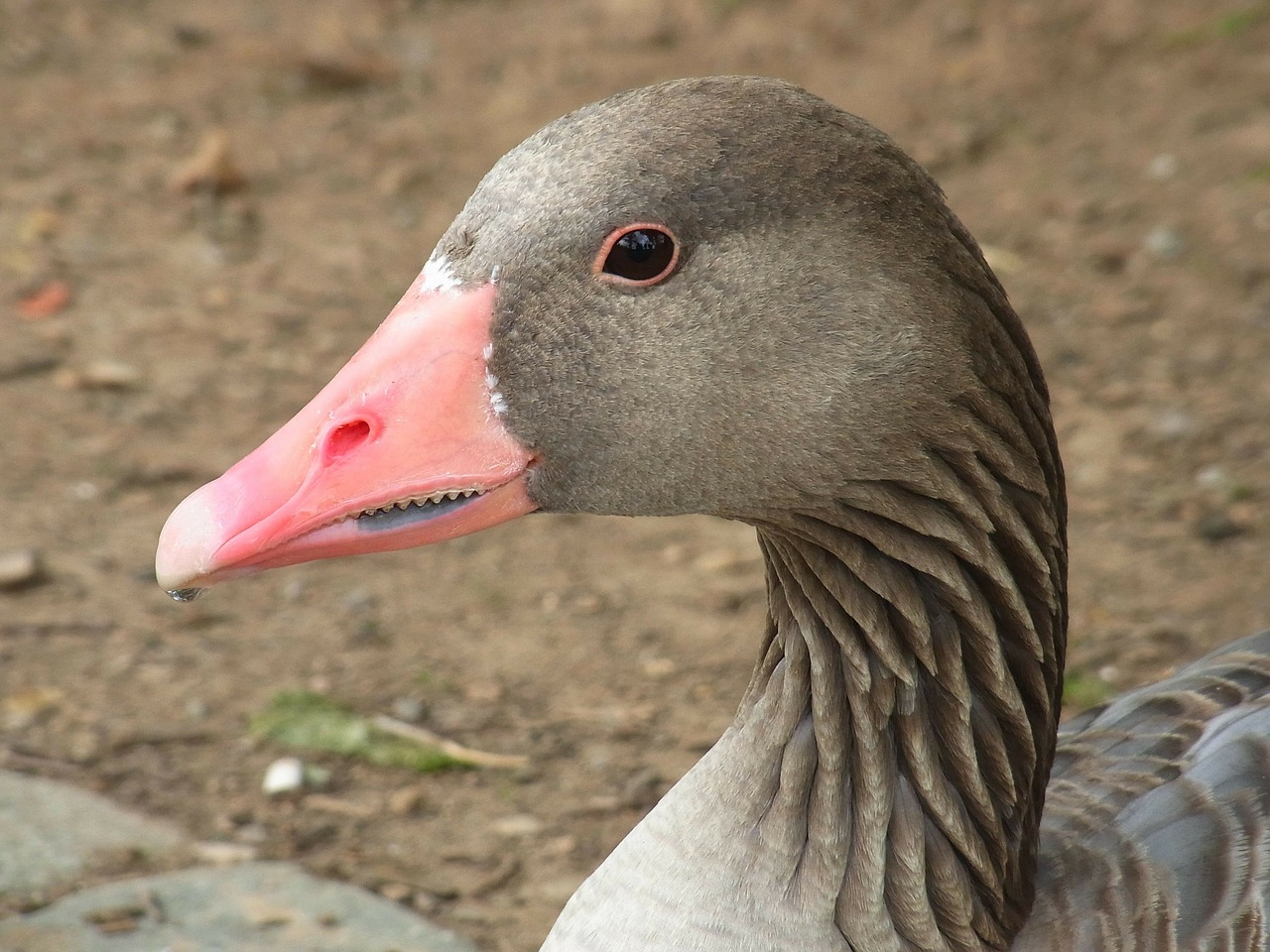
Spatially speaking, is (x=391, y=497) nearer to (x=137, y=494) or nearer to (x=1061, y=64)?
(x=137, y=494)

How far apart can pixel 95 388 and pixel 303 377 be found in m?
0.80

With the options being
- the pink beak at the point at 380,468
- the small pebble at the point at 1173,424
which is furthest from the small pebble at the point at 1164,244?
the pink beak at the point at 380,468

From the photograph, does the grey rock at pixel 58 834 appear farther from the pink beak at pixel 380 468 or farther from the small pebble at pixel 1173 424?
the small pebble at pixel 1173 424

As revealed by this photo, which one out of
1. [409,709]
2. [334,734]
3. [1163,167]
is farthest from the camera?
[1163,167]

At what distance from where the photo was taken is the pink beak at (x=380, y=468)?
8.18 ft

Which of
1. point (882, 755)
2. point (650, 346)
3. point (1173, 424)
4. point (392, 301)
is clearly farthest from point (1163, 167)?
point (650, 346)

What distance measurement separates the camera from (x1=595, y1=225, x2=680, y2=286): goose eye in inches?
102

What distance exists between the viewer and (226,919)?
3846 mm

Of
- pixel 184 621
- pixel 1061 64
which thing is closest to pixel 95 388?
pixel 184 621

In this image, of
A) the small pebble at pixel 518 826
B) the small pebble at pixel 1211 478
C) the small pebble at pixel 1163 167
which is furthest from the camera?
the small pebble at pixel 1163 167

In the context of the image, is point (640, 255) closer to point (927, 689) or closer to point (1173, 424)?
point (927, 689)

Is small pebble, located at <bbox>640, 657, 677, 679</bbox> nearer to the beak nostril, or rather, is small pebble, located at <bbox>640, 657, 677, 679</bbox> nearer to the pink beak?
the pink beak

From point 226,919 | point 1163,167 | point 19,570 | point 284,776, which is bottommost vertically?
point 226,919

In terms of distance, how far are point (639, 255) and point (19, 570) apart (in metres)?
3.28
